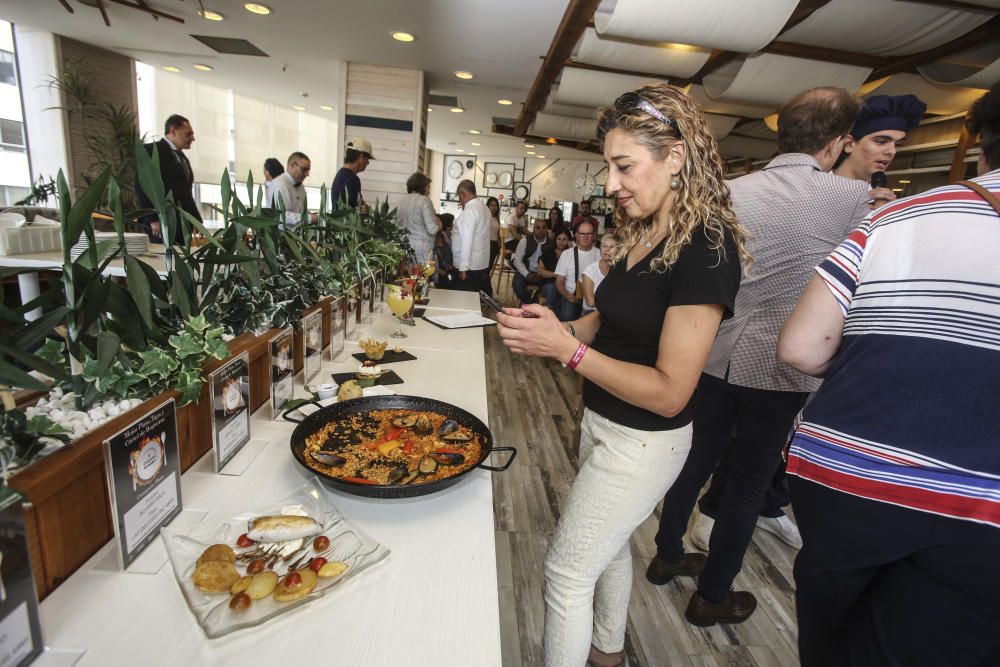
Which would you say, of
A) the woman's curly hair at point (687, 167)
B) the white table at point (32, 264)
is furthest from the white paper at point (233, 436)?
the white table at point (32, 264)

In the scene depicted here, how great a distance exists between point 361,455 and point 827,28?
355 centimetres

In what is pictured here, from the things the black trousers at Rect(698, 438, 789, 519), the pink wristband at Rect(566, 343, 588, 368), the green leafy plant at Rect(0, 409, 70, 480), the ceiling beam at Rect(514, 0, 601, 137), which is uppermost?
the ceiling beam at Rect(514, 0, 601, 137)

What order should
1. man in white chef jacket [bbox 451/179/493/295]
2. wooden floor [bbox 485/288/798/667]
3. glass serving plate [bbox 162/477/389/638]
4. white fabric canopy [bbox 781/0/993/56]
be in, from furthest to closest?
1. man in white chef jacket [bbox 451/179/493/295]
2. white fabric canopy [bbox 781/0/993/56]
3. wooden floor [bbox 485/288/798/667]
4. glass serving plate [bbox 162/477/389/638]

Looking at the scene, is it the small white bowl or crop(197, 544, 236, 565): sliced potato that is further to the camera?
the small white bowl

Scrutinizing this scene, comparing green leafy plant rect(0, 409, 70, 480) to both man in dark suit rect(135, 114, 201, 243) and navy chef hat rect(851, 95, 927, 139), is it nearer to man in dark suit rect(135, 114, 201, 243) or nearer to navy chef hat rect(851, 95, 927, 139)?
navy chef hat rect(851, 95, 927, 139)

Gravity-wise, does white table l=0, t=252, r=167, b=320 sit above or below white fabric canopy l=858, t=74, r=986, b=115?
below

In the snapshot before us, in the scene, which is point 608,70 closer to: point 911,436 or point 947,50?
point 947,50

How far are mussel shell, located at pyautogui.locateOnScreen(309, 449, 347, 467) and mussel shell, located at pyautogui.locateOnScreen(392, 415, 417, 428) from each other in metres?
0.19

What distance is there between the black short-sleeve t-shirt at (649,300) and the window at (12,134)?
7.47m

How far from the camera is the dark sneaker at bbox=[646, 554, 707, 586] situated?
1.97 m

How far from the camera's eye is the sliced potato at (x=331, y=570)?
2.32 ft

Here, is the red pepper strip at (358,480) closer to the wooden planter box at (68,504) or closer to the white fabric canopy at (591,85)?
the wooden planter box at (68,504)

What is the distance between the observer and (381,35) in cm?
449

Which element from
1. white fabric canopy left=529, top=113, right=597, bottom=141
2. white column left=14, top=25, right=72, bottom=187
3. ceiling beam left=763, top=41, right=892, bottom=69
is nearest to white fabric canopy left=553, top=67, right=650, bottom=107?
ceiling beam left=763, top=41, right=892, bottom=69
